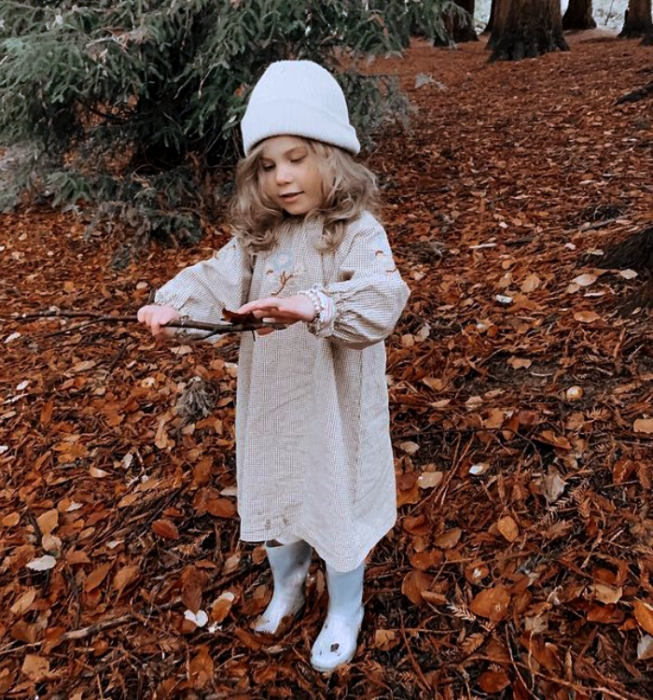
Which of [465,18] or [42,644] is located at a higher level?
[465,18]

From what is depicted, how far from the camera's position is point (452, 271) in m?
3.78

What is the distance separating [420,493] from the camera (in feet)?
7.73

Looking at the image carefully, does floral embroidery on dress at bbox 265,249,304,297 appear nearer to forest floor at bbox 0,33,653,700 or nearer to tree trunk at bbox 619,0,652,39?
forest floor at bbox 0,33,653,700

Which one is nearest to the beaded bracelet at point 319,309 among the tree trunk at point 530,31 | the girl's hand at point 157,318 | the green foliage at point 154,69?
the girl's hand at point 157,318

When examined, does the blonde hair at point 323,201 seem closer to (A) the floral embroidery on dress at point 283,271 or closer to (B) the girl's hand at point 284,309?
(A) the floral embroidery on dress at point 283,271

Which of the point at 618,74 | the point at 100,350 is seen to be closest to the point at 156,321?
the point at 100,350

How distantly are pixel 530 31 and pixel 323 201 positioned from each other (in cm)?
971

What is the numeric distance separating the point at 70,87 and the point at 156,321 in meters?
3.36

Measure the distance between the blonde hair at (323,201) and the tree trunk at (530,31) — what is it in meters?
9.42

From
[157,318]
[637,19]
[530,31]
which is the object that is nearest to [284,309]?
[157,318]

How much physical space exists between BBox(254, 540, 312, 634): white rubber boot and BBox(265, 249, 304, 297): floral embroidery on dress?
2.78 ft

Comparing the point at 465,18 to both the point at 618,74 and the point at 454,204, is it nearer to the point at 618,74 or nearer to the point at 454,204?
the point at 454,204

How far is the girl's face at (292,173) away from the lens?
4.94ft

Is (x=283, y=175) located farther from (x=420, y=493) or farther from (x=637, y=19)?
(x=637, y=19)
